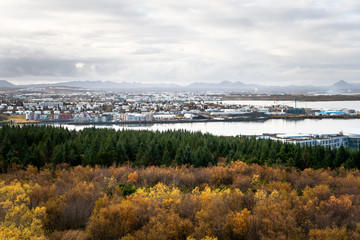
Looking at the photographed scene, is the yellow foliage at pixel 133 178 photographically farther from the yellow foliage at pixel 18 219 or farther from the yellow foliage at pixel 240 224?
the yellow foliage at pixel 240 224

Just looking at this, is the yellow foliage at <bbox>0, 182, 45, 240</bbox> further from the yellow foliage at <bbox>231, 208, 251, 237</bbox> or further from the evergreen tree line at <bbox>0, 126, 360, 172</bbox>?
the evergreen tree line at <bbox>0, 126, 360, 172</bbox>

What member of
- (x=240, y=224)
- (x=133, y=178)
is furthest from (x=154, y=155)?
(x=240, y=224)

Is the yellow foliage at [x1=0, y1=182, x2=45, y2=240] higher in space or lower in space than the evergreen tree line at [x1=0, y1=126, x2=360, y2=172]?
higher

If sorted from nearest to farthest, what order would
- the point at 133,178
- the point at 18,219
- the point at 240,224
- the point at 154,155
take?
the point at 18,219, the point at 240,224, the point at 133,178, the point at 154,155

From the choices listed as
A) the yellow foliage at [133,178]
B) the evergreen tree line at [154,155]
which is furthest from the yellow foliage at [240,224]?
the evergreen tree line at [154,155]

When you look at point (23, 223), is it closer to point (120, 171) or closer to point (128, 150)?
point (120, 171)

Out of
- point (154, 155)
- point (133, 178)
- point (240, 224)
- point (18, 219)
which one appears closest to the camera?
point (18, 219)

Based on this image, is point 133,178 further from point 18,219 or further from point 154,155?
point 18,219

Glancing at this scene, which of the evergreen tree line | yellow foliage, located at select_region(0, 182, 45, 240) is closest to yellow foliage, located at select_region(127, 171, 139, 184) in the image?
the evergreen tree line

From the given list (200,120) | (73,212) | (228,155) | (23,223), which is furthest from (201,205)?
(200,120)
